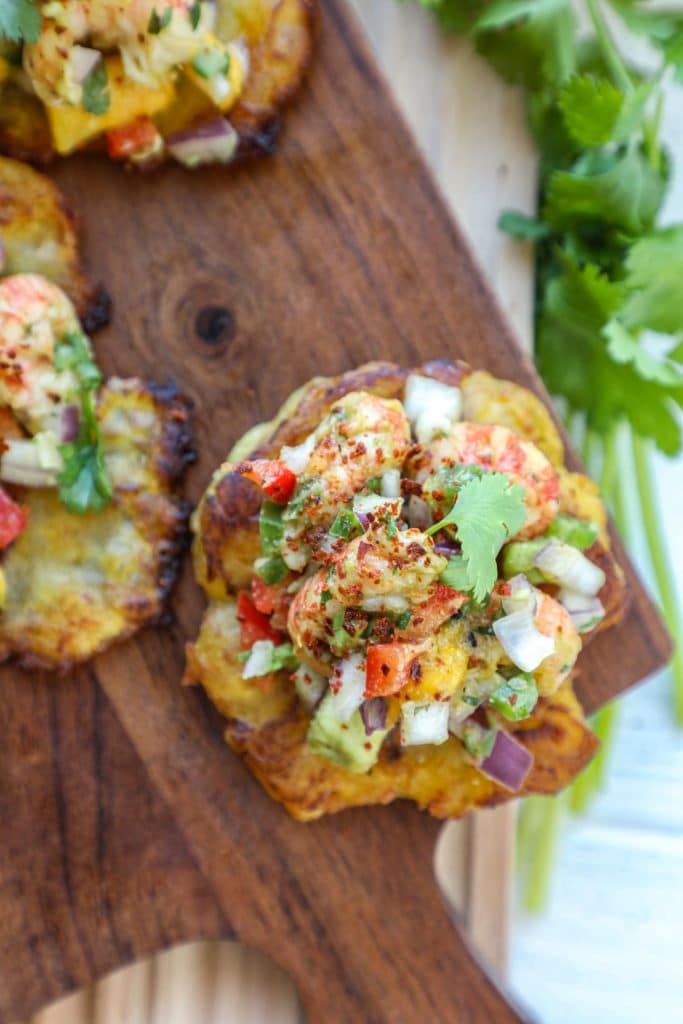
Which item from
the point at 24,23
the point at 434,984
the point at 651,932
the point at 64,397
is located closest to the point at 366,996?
the point at 434,984

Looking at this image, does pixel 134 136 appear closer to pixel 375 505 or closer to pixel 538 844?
pixel 375 505

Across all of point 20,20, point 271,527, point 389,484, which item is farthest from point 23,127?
point 389,484

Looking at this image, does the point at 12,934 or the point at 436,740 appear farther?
the point at 12,934

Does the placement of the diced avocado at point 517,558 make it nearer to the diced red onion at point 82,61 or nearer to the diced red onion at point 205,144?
the diced red onion at point 205,144

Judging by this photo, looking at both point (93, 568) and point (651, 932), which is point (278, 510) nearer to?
point (93, 568)

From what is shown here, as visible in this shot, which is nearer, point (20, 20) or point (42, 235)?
point (20, 20)

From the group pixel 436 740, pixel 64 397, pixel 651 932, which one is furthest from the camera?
pixel 651 932

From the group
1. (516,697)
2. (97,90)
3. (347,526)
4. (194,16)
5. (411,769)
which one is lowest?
(411,769)
